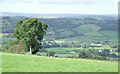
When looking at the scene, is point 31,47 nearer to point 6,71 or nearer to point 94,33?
point 6,71

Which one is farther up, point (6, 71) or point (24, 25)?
point (24, 25)

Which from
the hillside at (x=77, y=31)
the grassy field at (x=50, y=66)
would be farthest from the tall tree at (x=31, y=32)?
the hillside at (x=77, y=31)

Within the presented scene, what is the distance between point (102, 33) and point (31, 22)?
120 metres

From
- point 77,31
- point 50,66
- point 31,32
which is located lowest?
point 50,66

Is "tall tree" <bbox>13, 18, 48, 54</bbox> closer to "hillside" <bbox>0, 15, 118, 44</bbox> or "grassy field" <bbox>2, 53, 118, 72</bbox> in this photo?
"grassy field" <bbox>2, 53, 118, 72</bbox>

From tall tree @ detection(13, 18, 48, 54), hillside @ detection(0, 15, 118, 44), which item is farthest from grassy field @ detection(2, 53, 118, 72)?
hillside @ detection(0, 15, 118, 44)

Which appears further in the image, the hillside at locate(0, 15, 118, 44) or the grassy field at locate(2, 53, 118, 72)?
the hillside at locate(0, 15, 118, 44)

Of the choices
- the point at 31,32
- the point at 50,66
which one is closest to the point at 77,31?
the point at 31,32

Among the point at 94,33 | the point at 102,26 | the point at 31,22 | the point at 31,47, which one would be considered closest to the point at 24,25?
the point at 31,22

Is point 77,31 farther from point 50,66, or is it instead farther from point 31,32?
point 50,66

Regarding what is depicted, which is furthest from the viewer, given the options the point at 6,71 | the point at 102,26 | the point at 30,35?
the point at 102,26

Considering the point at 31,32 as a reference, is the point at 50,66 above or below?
below

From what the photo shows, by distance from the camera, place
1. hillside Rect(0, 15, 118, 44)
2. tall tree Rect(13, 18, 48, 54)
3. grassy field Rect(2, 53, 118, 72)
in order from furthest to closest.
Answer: hillside Rect(0, 15, 118, 44) → tall tree Rect(13, 18, 48, 54) → grassy field Rect(2, 53, 118, 72)

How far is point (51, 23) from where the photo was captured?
648 feet
